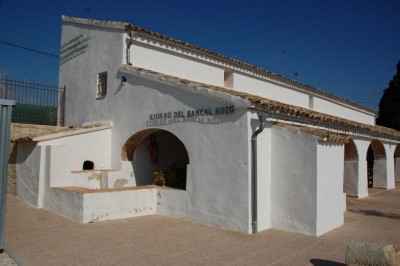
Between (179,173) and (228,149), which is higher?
(228,149)

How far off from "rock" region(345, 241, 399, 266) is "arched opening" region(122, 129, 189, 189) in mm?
5929

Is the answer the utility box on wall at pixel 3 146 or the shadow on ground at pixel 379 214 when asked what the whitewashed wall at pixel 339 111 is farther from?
the utility box on wall at pixel 3 146

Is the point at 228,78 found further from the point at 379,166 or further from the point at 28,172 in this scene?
the point at 379,166

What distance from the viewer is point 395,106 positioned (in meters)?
29.0

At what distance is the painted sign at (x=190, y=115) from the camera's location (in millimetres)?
8195

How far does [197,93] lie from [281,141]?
7.90ft

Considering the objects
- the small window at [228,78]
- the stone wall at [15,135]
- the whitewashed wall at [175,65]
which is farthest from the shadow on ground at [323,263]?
the stone wall at [15,135]

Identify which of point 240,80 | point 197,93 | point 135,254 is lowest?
point 135,254

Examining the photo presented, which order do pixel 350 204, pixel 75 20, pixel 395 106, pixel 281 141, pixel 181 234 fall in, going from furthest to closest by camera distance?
pixel 395 106, pixel 75 20, pixel 350 204, pixel 281 141, pixel 181 234

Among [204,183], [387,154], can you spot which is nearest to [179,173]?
[204,183]

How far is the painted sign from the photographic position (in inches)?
323

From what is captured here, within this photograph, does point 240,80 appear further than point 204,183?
Answer: Yes

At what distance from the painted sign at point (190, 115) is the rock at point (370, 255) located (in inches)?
154

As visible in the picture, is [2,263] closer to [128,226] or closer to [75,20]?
[128,226]
